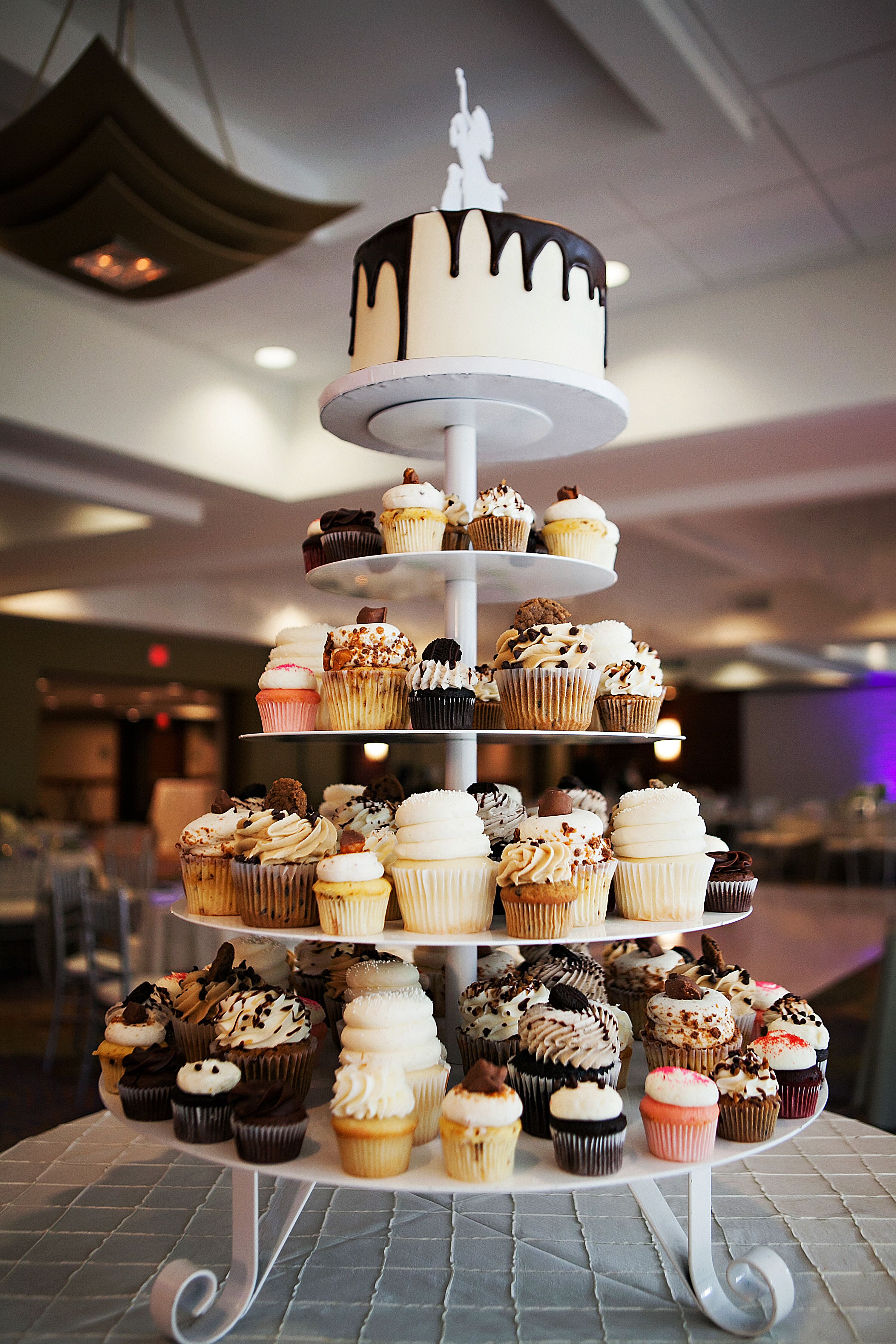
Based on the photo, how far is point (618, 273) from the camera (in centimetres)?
421

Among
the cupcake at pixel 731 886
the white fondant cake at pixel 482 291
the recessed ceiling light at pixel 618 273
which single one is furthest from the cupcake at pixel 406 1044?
the recessed ceiling light at pixel 618 273

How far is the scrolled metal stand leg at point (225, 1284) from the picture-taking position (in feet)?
5.15

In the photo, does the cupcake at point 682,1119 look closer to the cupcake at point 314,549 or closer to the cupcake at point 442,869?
the cupcake at point 442,869

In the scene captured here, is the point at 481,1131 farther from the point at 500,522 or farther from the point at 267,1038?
the point at 500,522

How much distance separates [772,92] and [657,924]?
8.81ft

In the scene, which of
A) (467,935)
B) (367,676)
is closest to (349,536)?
(367,676)

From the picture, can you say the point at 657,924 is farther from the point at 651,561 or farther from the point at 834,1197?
the point at 651,561

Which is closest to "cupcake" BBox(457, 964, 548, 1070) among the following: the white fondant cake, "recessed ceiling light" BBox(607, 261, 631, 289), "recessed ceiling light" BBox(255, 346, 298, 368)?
the white fondant cake

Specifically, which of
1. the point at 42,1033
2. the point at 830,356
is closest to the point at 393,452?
the point at 830,356

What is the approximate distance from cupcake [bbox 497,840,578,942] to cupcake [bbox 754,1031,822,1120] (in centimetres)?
56

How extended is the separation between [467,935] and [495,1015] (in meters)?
0.26

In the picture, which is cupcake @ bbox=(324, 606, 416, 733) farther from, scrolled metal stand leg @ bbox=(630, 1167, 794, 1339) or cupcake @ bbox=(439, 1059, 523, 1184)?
scrolled metal stand leg @ bbox=(630, 1167, 794, 1339)

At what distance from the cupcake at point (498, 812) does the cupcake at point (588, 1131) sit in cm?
57

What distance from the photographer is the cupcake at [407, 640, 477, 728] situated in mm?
1852
